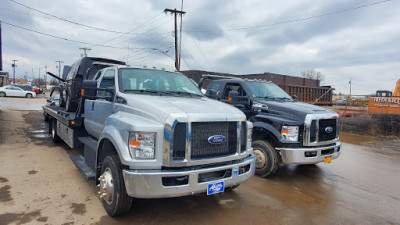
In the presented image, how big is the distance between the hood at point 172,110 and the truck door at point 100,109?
567 millimetres

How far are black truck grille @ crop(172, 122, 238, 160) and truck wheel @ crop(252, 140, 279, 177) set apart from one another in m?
2.15

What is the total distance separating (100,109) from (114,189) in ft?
5.60

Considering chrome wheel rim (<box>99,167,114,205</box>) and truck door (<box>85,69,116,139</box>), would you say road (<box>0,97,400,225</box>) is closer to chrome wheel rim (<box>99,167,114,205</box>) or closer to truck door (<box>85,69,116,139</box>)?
chrome wheel rim (<box>99,167,114,205</box>)

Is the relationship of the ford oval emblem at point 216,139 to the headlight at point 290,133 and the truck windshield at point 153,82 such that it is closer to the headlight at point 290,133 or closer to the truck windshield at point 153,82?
the truck windshield at point 153,82

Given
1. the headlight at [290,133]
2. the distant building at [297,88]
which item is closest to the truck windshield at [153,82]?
the headlight at [290,133]

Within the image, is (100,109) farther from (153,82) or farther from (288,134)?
(288,134)

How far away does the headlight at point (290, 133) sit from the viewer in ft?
17.3

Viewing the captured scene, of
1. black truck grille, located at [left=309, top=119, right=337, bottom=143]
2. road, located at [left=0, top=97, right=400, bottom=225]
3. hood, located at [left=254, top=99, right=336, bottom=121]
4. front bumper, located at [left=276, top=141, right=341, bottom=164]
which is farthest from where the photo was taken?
hood, located at [left=254, top=99, right=336, bottom=121]

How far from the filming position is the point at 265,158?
5.57 meters

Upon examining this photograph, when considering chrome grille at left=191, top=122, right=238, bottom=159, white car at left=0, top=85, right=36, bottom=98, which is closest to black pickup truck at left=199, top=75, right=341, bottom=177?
chrome grille at left=191, top=122, right=238, bottom=159

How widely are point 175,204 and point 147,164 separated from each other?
134 cm

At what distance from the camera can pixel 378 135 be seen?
12.3 metres

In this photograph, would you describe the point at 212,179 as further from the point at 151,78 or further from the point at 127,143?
the point at 151,78

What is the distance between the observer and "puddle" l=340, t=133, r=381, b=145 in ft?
35.7
